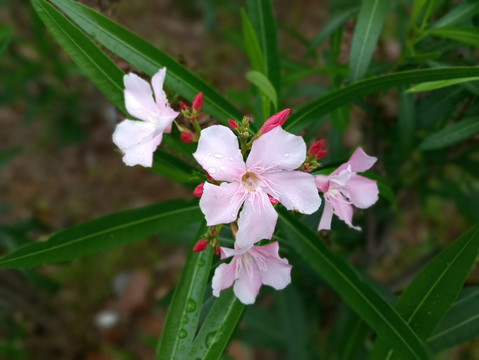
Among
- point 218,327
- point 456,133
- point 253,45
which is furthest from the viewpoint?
point 456,133

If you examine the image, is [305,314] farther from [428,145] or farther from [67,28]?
[67,28]

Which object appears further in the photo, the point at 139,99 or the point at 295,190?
the point at 139,99

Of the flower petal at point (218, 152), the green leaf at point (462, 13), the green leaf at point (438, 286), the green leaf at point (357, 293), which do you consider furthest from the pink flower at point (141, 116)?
the green leaf at point (462, 13)

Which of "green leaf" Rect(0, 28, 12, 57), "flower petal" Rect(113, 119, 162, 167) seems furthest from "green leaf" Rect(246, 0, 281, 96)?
"green leaf" Rect(0, 28, 12, 57)

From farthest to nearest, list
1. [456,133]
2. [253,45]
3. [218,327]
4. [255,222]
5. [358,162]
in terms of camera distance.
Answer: [456,133] → [253,45] → [218,327] → [358,162] → [255,222]

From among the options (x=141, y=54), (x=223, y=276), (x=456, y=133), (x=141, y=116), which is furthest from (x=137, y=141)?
(x=456, y=133)

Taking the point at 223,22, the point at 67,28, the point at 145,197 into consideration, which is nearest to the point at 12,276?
the point at 145,197

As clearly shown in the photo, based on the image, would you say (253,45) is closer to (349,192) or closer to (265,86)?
(265,86)
